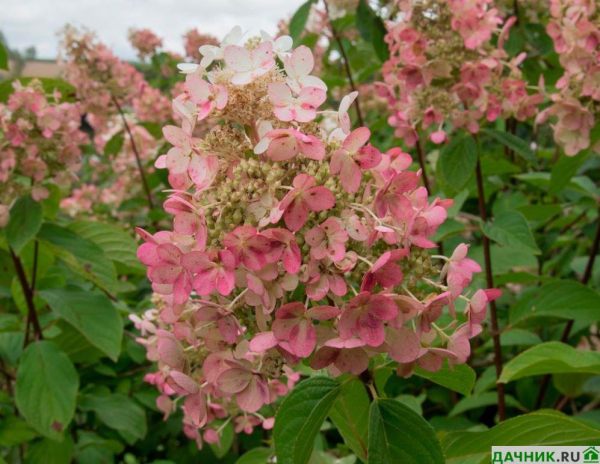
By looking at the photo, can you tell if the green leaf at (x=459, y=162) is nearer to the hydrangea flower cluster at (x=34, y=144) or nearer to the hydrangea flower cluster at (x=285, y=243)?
the hydrangea flower cluster at (x=285, y=243)

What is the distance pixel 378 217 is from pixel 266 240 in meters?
0.18

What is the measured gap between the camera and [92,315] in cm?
180

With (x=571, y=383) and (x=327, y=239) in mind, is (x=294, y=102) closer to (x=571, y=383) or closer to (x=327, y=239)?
(x=327, y=239)

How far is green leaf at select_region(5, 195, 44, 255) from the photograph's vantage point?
170cm

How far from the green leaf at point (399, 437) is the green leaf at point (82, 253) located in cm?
120

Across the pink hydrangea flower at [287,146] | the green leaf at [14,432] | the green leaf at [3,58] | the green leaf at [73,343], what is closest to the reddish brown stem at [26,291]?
the green leaf at [73,343]

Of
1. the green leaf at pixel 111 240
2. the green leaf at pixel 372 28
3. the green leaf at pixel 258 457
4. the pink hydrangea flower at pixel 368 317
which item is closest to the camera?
the pink hydrangea flower at pixel 368 317

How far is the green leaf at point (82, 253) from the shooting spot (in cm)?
184

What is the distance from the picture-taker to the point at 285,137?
0.81 metres

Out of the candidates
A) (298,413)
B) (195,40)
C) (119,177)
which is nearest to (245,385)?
(298,413)

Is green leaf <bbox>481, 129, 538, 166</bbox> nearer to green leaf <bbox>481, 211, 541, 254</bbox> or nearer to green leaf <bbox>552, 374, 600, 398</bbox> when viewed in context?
green leaf <bbox>481, 211, 541, 254</bbox>

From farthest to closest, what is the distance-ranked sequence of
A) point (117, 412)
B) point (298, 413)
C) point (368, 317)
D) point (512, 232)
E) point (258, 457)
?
point (117, 412), point (512, 232), point (258, 457), point (298, 413), point (368, 317)

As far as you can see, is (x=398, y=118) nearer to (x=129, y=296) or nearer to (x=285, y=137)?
(x=285, y=137)

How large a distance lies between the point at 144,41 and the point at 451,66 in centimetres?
384
